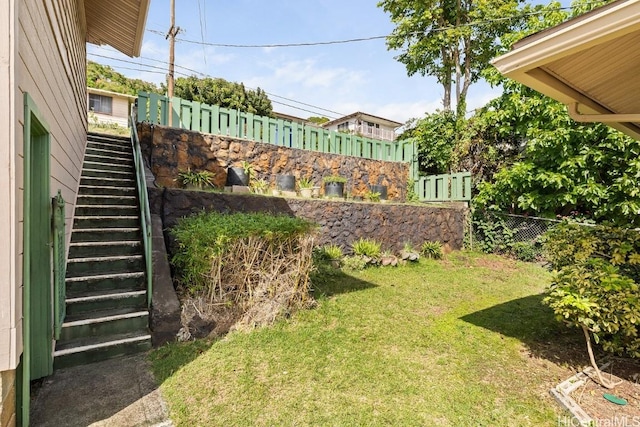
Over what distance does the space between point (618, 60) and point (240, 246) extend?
4048 mm

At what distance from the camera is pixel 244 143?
25.4 feet

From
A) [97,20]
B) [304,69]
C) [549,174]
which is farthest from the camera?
[304,69]

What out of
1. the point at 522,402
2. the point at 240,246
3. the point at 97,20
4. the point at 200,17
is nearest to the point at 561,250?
the point at 522,402

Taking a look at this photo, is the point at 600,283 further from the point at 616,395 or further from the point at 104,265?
the point at 104,265

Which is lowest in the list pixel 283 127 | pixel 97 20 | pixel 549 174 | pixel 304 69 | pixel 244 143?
pixel 549 174

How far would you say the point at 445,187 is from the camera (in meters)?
9.66

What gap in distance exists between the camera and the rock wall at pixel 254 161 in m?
6.64

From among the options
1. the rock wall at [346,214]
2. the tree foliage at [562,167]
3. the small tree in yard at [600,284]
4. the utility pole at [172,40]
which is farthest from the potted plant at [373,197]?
the utility pole at [172,40]

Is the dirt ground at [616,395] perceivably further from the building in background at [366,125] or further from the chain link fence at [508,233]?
the building in background at [366,125]

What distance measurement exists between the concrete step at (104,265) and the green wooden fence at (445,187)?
28.3ft

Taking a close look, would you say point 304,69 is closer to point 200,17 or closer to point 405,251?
point 200,17

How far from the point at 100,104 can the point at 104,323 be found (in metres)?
19.5

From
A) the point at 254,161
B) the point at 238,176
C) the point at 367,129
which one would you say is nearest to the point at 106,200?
the point at 238,176

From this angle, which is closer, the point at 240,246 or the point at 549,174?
the point at 240,246
